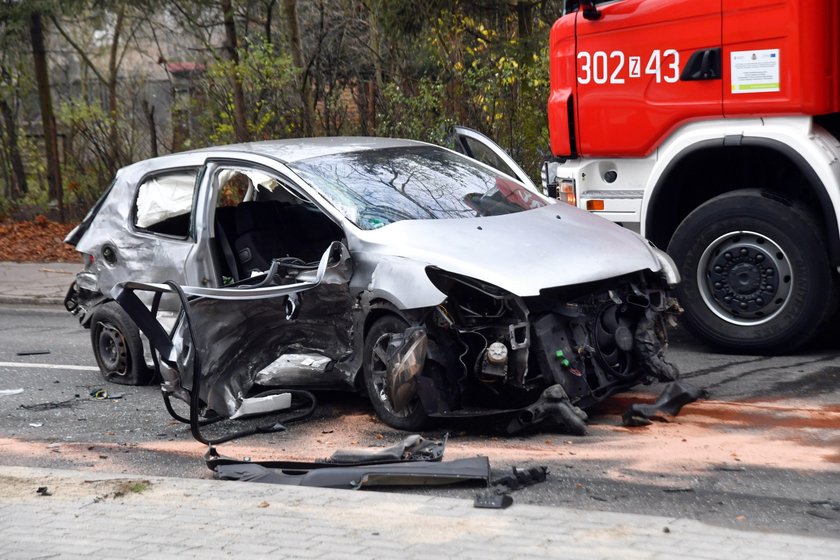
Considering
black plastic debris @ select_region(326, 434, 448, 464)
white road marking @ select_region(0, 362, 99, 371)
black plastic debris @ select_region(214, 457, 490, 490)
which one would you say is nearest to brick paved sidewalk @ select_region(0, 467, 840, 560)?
black plastic debris @ select_region(214, 457, 490, 490)

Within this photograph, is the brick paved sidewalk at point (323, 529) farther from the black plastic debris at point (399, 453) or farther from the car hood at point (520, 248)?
the car hood at point (520, 248)

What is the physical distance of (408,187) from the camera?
7.26 m

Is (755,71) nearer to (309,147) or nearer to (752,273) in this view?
(752,273)

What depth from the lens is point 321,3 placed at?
21578mm

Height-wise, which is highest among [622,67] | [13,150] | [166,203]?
[622,67]

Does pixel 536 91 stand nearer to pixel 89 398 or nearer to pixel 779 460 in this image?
pixel 89 398

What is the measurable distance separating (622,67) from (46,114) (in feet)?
52.5

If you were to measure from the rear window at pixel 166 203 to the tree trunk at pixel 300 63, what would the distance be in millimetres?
8836

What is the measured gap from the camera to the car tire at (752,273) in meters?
8.18

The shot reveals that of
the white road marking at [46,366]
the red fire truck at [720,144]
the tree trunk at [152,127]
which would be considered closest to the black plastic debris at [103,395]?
the white road marking at [46,366]

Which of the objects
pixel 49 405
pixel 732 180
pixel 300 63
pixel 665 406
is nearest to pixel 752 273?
pixel 732 180

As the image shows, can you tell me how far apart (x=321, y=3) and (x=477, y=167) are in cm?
1443

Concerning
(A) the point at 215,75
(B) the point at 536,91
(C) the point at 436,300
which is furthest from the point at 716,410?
(A) the point at 215,75

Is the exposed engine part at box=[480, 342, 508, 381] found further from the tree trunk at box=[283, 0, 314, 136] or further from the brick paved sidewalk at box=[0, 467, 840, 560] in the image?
the tree trunk at box=[283, 0, 314, 136]
